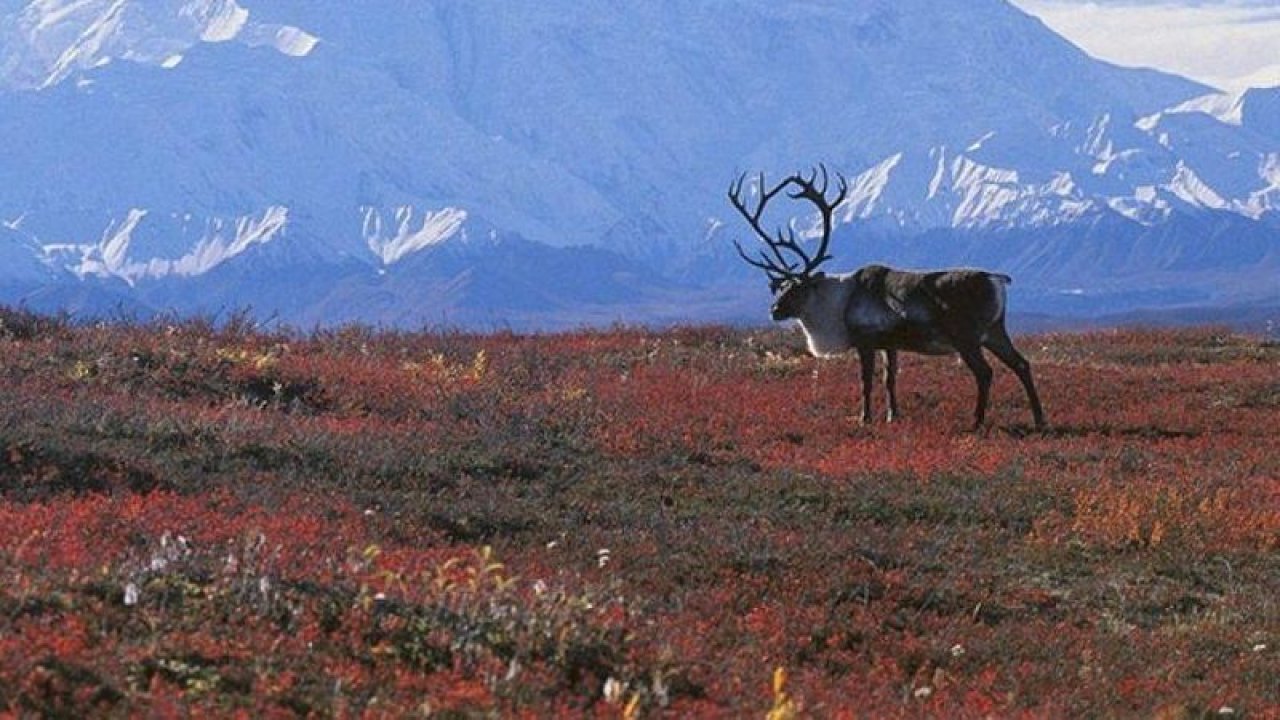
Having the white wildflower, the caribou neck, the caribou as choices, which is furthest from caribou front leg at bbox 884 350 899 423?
the white wildflower

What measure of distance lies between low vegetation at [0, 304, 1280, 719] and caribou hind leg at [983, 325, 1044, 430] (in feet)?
1.53

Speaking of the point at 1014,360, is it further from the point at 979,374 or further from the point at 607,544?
the point at 607,544

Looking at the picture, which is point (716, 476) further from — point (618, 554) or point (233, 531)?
point (233, 531)

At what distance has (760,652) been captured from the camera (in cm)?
1011

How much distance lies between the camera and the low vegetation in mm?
8406

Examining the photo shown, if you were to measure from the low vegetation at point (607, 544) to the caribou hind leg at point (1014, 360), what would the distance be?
0.47 meters

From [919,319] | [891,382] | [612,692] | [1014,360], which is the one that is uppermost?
[919,319]

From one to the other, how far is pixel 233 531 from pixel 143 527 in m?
0.52

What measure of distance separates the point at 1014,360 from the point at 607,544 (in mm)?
10637

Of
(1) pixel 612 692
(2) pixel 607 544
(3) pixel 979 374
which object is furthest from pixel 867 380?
(1) pixel 612 692

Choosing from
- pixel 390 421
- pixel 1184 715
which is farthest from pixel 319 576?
pixel 390 421

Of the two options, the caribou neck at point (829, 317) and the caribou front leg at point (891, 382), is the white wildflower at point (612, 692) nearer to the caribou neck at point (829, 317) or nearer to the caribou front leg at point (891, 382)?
the caribou front leg at point (891, 382)

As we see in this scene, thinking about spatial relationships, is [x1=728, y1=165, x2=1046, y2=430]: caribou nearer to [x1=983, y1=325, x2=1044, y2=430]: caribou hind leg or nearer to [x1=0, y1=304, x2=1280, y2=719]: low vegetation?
[x1=983, y1=325, x2=1044, y2=430]: caribou hind leg

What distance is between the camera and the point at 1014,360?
22.2m
